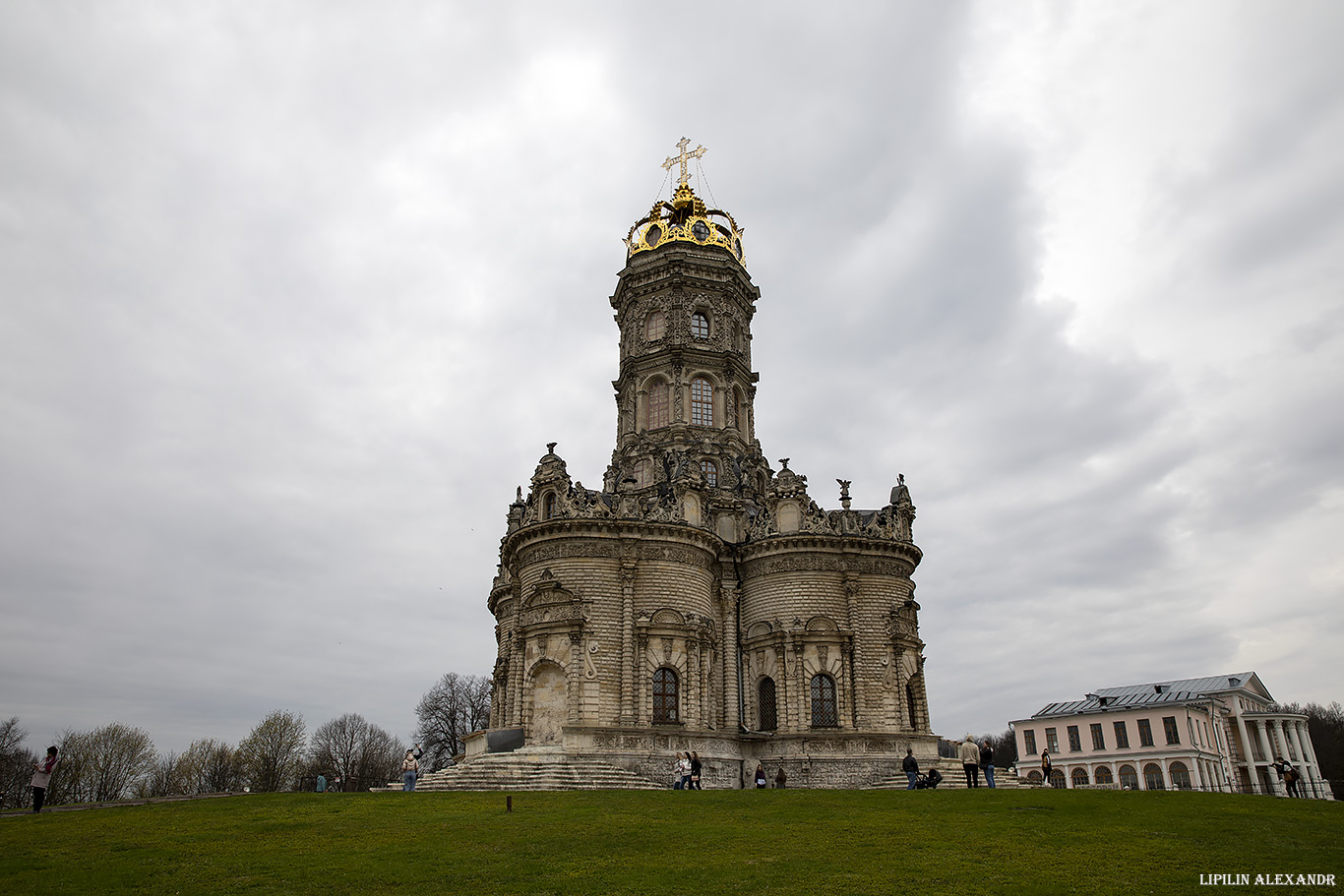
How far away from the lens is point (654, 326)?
47.8 metres

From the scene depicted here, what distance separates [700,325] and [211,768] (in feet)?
212

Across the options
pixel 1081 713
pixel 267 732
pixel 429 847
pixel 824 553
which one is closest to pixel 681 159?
pixel 824 553

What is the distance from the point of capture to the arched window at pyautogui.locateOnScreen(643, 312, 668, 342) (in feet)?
155

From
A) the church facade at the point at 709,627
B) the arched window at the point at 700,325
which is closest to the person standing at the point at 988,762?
the church facade at the point at 709,627

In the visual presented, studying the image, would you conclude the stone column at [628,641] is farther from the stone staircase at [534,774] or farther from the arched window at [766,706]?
the arched window at [766,706]

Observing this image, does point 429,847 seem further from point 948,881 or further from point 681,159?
point 681,159

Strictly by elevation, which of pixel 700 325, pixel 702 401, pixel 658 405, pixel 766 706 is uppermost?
pixel 700 325

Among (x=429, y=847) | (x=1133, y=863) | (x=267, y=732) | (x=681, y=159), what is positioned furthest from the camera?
(x=267, y=732)

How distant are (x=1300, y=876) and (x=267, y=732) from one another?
266 feet

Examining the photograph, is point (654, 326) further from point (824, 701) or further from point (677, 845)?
point (677, 845)

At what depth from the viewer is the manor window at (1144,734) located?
61.1 m

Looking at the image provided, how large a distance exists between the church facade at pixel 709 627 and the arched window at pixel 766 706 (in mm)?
59

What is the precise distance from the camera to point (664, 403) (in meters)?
46.3

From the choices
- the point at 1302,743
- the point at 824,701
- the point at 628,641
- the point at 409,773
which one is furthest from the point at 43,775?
the point at 1302,743
